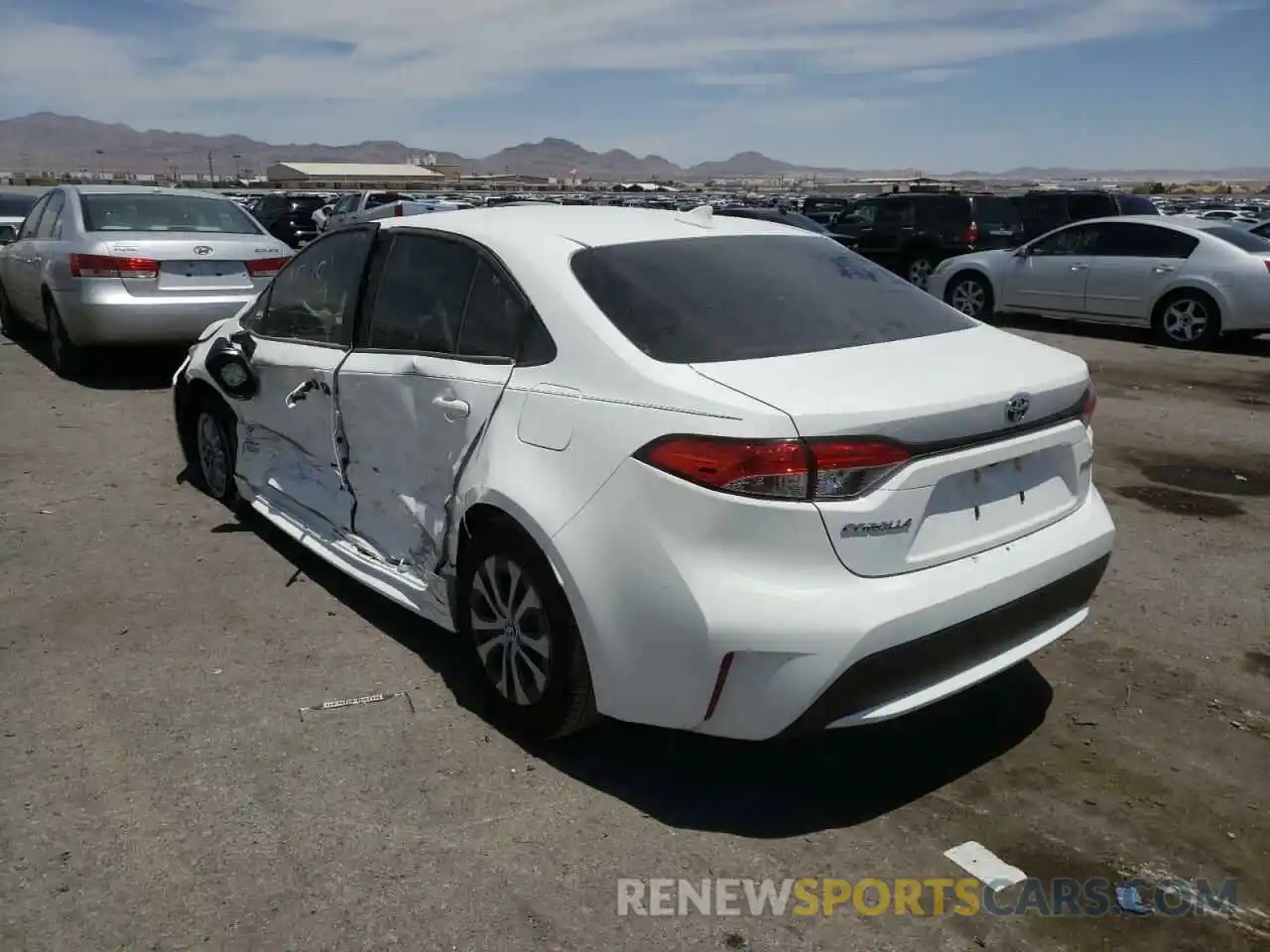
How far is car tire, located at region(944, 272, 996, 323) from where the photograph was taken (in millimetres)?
14680

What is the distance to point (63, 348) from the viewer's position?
9.53 meters

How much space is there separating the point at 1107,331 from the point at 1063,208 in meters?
7.67

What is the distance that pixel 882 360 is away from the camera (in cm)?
325

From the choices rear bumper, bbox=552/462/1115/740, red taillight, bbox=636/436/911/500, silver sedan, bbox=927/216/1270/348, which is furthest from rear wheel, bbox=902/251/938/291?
red taillight, bbox=636/436/911/500

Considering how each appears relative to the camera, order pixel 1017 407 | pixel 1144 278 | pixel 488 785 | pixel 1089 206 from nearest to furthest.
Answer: pixel 1017 407
pixel 488 785
pixel 1144 278
pixel 1089 206

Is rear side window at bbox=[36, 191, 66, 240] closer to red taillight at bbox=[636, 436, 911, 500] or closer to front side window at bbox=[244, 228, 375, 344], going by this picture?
front side window at bbox=[244, 228, 375, 344]

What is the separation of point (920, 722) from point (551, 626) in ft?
4.68

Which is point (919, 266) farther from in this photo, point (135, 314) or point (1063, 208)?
point (135, 314)

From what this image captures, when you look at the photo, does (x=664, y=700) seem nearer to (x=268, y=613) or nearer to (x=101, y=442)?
(x=268, y=613)

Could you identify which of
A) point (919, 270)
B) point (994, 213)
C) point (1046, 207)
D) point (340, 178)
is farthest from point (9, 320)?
point (340, 178)

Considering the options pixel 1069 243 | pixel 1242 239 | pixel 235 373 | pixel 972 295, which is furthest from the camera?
pixel 972 295

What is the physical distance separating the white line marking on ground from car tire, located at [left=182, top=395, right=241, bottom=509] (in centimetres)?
408

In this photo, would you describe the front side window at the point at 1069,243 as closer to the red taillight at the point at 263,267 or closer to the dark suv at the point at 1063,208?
the dark suv at the point at 1063,208

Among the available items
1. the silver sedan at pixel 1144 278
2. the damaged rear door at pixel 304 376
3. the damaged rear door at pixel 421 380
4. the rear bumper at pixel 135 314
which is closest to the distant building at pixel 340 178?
the silver sedan at pixel 1144 278
